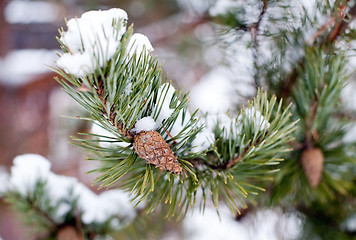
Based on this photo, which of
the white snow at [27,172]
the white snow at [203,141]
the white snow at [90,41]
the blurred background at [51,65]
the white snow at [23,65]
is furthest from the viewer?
the white snow at [23,65]

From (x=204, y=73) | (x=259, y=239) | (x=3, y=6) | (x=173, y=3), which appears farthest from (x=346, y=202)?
(x=3, y=6)

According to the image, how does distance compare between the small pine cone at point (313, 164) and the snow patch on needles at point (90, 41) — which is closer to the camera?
the snow patch on needles at point (90, 41)

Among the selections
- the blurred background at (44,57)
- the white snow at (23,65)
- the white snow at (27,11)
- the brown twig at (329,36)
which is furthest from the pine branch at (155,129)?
the white snow at (27,11)

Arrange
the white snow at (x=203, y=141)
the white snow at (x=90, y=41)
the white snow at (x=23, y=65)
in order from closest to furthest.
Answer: the white snow at (x=90, y=41), the white snow at (x=203, y=141), the white snow at (x=23, y=65)

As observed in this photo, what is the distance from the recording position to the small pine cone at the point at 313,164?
0.42m

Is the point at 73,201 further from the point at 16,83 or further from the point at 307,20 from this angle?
the point at 16,83

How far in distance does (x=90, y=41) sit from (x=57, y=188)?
337 mm

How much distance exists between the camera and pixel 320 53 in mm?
398

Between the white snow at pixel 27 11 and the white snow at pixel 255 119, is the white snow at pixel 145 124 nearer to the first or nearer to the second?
the white snow at pixel 255 119

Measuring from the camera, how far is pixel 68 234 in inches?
18.6

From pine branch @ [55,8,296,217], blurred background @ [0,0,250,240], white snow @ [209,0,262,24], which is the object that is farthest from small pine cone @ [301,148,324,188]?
blurred background @ [0,0,250,240]

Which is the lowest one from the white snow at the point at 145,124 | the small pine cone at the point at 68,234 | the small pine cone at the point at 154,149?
the small pine cone at the point at 68,234

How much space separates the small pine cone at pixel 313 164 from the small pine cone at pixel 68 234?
36 centimetres

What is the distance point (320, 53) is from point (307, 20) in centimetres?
8
